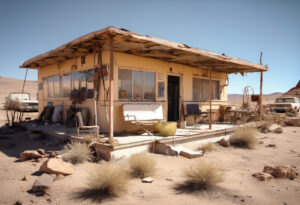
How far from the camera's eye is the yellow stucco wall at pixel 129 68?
7.02 m

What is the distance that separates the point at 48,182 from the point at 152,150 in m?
2.94

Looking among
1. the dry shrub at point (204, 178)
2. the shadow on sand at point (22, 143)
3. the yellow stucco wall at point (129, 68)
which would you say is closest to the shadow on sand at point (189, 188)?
the dry shrub at point (204, 178)

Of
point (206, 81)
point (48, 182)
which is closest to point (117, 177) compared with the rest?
point (48, 182)

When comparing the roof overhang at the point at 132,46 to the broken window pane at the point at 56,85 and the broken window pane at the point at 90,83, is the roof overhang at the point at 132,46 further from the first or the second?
the broken window pane at the point at 56,85

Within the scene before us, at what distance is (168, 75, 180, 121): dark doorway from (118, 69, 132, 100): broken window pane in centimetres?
276

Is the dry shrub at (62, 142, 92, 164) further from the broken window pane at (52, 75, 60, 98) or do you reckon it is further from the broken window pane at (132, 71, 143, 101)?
the broken window pane at (52, 75, 60, 98)

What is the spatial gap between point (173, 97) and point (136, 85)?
106 inches

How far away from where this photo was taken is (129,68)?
7.40 metres

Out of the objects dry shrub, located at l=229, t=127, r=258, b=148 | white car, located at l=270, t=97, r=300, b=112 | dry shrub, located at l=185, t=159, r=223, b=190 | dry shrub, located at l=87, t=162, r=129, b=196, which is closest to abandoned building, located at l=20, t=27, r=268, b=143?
dry shrub, located at l=229, t=127, r=258, b=148

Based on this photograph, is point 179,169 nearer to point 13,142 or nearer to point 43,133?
point 43,133

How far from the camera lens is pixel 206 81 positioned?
1094cm

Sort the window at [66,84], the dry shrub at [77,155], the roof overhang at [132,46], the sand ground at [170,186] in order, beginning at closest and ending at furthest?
1. the sand ground at [170,186]
2. the dry shrub at [77,155]
3. the roof overhang at [132,46]
4. the window at [66,84]

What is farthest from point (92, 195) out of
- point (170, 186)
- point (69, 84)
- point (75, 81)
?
point (69, 84)

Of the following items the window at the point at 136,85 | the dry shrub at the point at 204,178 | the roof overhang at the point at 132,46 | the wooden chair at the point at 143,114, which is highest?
the roof overhang at the point at 132,46
